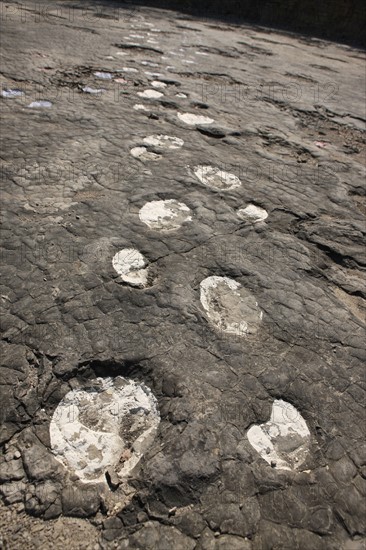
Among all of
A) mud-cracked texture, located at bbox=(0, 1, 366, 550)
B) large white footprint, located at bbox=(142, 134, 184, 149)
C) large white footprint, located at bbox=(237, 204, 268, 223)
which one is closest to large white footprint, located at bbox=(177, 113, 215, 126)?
mud-cracked texture, located at bbox=(0, 1, 366, 550)

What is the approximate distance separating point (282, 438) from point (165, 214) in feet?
2.67

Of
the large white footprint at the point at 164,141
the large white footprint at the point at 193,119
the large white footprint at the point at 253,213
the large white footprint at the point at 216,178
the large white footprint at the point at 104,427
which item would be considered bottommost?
the large white footprint at the point at 104,427

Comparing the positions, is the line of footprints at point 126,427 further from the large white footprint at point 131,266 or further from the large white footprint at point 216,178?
the large white footprint at point 216,178

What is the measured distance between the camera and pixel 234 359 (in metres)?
0.83

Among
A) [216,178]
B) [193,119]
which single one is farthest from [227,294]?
[193,119]

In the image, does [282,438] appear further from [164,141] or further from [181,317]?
[164,141]

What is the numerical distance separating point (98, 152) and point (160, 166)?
0.28 meters

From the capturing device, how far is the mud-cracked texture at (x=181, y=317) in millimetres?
601

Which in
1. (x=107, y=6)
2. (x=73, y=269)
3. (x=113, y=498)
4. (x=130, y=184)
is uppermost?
(x=107, y=6)

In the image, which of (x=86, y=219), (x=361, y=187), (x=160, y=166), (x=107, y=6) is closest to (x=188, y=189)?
(x=160, y=166)

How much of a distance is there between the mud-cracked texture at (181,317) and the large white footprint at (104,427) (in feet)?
0.07

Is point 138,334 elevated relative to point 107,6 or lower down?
lower down

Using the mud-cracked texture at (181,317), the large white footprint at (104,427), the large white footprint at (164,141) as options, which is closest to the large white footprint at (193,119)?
the mud-cracked texture at (181,317)

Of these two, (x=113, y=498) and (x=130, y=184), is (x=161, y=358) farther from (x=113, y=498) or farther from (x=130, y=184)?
(x=130, y=184)
